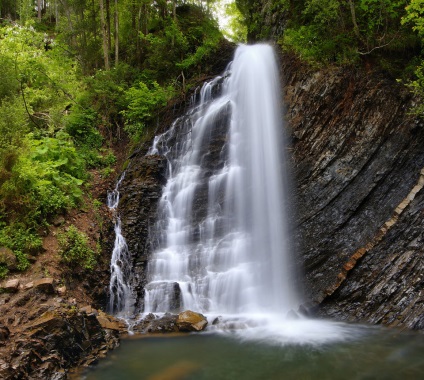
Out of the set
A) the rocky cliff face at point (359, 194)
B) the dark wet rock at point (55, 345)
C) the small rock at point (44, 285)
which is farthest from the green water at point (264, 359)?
the small rock at point (44, 285)

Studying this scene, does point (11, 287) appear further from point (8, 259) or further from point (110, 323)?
point (110, 323)

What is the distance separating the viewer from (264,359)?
25.3ft

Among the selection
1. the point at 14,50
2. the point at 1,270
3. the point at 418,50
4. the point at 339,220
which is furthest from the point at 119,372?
the point at 418,50

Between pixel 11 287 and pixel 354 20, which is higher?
pixel 354 20

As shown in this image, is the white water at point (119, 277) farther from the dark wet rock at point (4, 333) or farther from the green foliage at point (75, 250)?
the dark wet rock at point (4, 333)

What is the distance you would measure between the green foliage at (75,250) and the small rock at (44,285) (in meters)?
1.42

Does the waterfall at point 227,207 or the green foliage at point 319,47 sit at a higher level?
the green foliage at point 319,47

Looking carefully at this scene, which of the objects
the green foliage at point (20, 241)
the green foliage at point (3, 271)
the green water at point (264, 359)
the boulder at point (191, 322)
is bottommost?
the green water at point (264, 359)

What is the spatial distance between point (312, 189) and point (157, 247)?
600 cm

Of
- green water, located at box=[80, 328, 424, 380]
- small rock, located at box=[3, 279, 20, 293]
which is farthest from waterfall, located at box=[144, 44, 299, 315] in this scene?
small rock, located at box=[3, 279, 20, 293]

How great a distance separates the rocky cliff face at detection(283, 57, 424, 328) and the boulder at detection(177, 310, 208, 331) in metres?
3.50

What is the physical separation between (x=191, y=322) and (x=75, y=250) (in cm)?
402

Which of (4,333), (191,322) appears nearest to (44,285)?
(4,333)

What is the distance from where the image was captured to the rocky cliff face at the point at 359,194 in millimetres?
9477
